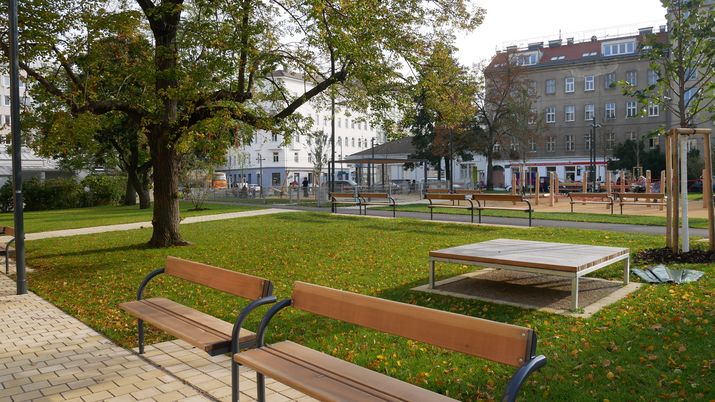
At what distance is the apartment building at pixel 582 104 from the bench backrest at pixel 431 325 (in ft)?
184

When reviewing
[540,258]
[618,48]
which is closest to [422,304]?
[540,258]

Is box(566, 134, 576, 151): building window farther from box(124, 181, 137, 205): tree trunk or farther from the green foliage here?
the green foliage

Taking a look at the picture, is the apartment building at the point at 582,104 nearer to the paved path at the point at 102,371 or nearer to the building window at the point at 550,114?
the building window at the point at 550,114

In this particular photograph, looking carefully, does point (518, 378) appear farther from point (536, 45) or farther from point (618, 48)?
point (536, 45)

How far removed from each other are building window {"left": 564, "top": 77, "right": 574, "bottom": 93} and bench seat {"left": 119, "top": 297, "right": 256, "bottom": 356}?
64.3 meters

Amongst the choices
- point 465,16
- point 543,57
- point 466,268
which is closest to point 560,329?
point 466,268

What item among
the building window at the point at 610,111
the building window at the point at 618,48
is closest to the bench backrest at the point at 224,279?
the building window at the point at 610,111

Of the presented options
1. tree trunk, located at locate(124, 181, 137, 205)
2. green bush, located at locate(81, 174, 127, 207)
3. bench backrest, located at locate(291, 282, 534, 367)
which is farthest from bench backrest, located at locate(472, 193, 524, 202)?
green bush, located at locate(81, 174, 127, 207)

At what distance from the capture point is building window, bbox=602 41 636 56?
60.7 metres

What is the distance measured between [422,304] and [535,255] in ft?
5.03

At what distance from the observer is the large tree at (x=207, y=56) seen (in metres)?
11.6

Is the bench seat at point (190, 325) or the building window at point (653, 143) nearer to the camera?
the bench seat at point (190, 325)

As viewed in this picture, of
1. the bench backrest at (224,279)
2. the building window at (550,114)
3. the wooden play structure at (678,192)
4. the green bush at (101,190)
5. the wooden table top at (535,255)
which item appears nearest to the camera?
Result: the bench backrest at (224,279)

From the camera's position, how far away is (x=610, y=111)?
6141 centimetres
